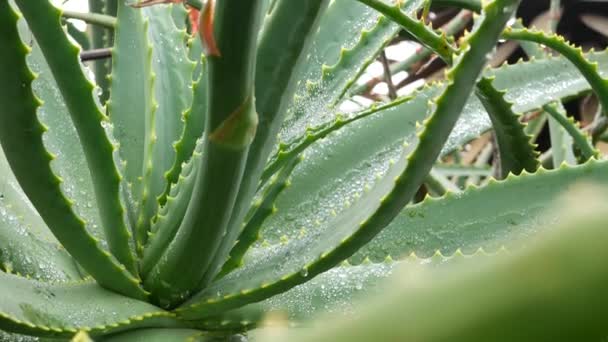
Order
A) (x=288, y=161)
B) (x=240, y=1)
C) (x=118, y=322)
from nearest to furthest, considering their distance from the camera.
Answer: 1. (x=240, y=1)
2. (x=118, y=322)
3. (x=288, y=161)

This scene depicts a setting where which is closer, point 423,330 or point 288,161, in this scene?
point 423,330

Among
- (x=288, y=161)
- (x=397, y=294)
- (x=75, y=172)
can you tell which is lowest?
(x=75, y=172)

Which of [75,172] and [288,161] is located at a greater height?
[288,161]

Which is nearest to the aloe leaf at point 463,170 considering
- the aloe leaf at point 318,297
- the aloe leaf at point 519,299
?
the aloe leaf at point 318,297

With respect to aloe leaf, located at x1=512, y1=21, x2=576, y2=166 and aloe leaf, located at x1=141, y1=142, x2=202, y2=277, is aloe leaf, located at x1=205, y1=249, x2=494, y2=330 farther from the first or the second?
aloe leaf, located at x1=512, y1=21, x2=576, y2=166

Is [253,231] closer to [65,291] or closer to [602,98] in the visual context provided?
[65,291]

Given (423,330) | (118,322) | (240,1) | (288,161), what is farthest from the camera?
(288,161)

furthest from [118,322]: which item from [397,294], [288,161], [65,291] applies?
[397,294]
